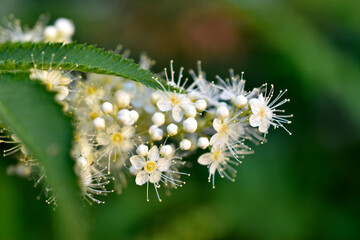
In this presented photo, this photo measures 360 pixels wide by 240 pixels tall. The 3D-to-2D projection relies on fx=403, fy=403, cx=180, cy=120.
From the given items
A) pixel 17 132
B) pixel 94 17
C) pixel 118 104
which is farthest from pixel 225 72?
pixel 17 132

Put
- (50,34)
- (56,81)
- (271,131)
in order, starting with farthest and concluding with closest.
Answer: (271,131)
(50,34)
(56,81)

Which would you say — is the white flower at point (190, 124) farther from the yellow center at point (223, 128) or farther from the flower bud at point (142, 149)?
the flower bud at point (142, 149)

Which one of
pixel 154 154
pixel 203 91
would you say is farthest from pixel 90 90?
pixel 203 91

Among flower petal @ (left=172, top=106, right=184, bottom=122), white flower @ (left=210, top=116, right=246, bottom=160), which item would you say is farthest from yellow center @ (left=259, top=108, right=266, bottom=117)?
flower petal @ (left=172, top=106, right=184, bottom=122)

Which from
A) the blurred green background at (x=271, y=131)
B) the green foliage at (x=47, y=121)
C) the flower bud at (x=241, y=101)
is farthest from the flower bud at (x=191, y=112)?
the blurred green background at (x=271, y=131)

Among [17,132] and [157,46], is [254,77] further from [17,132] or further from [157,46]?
[17,132]

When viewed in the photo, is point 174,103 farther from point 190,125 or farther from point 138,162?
point 138,162
